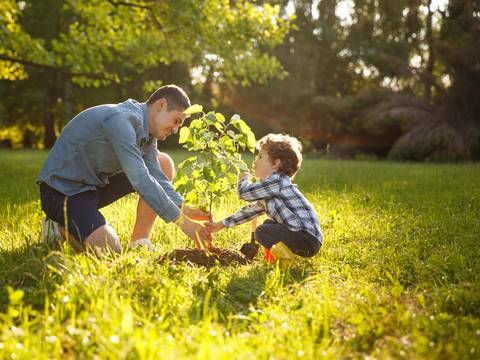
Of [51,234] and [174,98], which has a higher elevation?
[174,98]

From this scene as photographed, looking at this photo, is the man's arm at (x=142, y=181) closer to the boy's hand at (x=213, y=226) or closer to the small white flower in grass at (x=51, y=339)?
the boy's hand at (x=213, y=226)

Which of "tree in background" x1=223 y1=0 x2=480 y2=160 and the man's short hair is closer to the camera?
the man's short hair

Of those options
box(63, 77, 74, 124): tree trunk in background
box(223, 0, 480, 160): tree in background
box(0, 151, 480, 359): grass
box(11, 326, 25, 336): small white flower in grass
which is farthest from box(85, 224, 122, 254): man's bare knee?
box(63, 77, 74, 124): tree trunk in background

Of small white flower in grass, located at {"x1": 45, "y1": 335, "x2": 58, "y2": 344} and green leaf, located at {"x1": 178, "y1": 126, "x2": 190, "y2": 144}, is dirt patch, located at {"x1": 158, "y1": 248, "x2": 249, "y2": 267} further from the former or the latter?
small white flower in grass, located at {"x1": 45, "y1": 335, "x2": 58, "y2": 344}

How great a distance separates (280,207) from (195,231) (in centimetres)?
74

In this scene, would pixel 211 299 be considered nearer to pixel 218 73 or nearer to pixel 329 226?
pixel 329 226

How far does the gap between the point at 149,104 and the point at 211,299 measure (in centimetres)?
177

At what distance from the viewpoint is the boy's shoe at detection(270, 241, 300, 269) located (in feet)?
10.9

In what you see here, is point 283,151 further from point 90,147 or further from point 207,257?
point 90,147

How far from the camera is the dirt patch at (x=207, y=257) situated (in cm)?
336

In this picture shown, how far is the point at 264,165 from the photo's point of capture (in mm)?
3688

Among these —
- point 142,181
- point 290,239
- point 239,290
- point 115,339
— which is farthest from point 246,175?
point 115,339

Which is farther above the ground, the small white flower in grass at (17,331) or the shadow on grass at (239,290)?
the small white flower in grass at (17,331)

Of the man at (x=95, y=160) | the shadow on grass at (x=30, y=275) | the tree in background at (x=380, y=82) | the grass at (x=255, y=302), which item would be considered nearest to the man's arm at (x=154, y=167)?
the man at (x=95, y=160)
